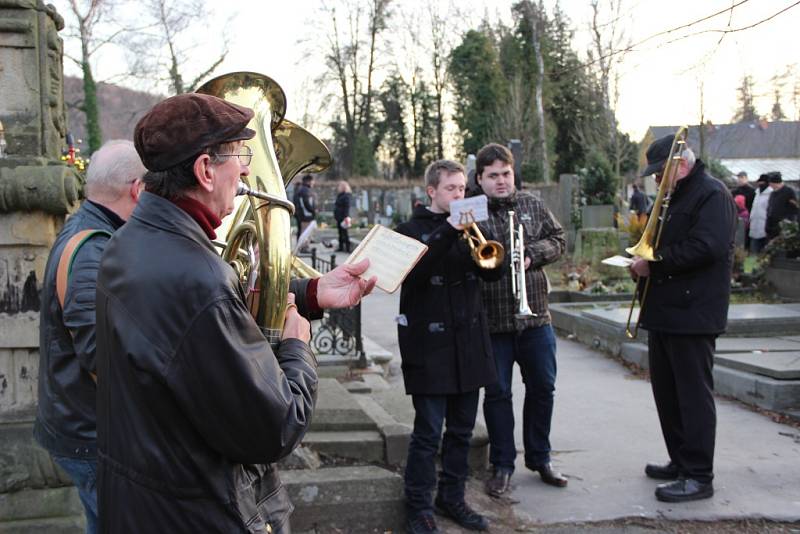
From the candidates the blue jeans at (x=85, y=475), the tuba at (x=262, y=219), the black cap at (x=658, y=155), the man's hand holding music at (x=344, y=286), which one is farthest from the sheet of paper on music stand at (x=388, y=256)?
the black cap at (x=658, y=155)

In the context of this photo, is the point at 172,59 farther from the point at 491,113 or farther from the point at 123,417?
the point at 123,417

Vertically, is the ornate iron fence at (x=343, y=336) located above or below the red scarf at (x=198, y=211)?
below

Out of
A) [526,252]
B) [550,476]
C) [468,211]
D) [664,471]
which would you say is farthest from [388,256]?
[664,471]

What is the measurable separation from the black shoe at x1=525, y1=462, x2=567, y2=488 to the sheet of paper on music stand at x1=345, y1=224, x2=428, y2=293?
8.15 feet

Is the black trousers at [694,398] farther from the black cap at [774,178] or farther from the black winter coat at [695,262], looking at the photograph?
the black cap at [774,178]

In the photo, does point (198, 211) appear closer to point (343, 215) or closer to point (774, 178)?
point (774, 178)

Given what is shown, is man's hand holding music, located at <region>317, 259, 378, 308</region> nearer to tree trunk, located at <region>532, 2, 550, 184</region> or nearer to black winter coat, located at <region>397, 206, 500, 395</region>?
black winter coat, located at <region>397, 206, 500, 395</region>

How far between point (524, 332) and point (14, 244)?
2.77 m

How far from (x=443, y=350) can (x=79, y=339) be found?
76.8 inches

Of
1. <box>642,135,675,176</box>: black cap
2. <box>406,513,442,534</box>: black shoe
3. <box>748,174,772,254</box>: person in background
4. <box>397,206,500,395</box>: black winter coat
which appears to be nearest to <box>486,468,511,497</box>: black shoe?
<box>406,513,442,534</box>: black shoe

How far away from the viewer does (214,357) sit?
1662 mm

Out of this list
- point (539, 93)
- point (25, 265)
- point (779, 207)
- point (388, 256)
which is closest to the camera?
point (388, 256)

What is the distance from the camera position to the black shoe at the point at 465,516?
4094 millimetres

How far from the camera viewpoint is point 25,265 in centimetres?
367
